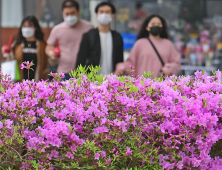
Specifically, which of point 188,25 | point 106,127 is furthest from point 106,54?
point 188,25

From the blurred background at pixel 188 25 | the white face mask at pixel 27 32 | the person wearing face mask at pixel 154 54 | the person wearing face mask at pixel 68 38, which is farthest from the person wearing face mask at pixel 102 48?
the blurred background at pixel 188 25

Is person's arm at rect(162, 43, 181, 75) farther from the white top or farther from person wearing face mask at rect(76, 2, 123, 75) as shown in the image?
the white top

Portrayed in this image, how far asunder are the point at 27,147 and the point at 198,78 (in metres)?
1.44

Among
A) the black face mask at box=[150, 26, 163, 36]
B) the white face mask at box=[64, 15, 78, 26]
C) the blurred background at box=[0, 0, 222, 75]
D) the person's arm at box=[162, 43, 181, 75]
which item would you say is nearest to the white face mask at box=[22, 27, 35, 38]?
the white face mask at box=[64, 15, 78, 26]

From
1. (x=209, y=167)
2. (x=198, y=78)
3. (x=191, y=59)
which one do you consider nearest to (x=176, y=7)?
(x=191, y=59)

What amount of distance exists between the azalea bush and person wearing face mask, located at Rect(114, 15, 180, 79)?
7.97 ft

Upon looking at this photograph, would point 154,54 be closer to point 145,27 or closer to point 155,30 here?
point 155,30

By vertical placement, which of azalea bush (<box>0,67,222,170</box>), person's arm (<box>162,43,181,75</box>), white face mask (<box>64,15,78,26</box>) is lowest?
azalea bush (<box>0,67,222,170</box>)

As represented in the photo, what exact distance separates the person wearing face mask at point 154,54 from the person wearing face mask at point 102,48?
0.61 ft

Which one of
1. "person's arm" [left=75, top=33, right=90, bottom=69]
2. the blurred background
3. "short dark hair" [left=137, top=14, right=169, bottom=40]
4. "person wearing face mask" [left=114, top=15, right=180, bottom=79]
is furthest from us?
the blurred background

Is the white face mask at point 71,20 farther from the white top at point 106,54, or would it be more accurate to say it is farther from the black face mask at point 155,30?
the black face mask at point 155,30

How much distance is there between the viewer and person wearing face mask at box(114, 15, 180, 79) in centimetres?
500

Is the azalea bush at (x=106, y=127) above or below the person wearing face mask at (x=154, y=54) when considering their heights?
below

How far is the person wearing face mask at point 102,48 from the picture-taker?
4.89 metres
